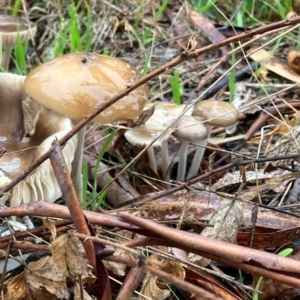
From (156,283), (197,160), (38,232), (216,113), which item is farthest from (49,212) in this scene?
(197,160)

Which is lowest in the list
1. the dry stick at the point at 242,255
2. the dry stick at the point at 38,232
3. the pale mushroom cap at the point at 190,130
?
the pale mushroom cap at the point at 190,130

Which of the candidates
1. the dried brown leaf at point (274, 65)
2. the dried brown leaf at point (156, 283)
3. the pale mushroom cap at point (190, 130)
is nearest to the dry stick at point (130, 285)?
the dried brown leaf at point (156, 283)

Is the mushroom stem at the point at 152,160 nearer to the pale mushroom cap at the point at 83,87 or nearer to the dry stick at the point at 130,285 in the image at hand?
the pale mushroom cap at the point at 83,87

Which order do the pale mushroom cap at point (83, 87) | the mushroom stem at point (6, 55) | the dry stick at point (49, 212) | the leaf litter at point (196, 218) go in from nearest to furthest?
the dry stick at point (49, 212)
the leaf litter at point (196, 218)
the pale mushroom cap at point (83, 87)
the mushroom stem at point (6, 55)

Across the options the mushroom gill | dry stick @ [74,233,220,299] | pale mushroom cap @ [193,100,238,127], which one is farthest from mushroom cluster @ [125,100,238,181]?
dry stick @ [74,233,220,299]

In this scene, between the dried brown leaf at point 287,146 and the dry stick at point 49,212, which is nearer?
the dry stick at point 49,212

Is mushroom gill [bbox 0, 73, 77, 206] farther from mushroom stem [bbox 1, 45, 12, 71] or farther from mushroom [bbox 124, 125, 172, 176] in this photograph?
mushroom stem [bbox 1, 45, 12, 71]
